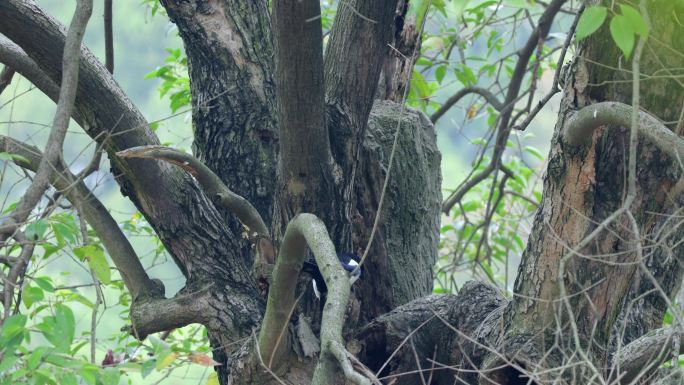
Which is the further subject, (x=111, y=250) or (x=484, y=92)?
(x=484, y=92)

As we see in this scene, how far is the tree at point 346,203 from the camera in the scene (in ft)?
8.00

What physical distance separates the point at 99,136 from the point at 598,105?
1.65m

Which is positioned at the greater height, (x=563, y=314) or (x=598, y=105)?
(x=598, y=105)

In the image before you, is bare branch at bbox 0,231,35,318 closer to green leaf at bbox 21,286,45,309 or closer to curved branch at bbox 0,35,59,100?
green leaf at bbox 21,286,45,309

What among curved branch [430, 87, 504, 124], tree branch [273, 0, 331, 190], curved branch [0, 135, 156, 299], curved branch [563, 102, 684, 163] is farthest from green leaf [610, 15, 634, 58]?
curved branch [430, 87, 504, 124]

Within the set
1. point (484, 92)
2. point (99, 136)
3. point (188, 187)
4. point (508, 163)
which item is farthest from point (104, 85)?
point (508, 163)

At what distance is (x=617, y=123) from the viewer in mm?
2330

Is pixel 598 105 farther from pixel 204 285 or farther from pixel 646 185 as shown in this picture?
pixel 204 285

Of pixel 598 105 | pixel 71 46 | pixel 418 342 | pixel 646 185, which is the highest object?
pixel 71 46

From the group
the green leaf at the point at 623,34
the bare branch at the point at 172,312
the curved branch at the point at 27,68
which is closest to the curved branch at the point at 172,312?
the bare branch at the point at 172,312

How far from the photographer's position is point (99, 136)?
9.85 feet

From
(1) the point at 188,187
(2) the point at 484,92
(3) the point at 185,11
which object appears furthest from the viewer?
(2) the point at 484,92

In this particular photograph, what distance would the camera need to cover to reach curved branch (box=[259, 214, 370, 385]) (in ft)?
7.21

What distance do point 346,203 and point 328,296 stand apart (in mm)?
1079
